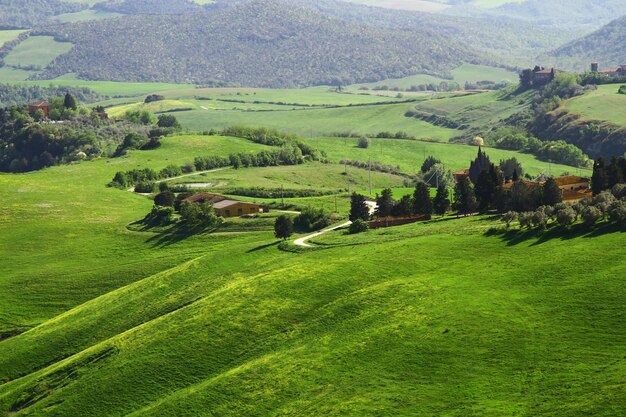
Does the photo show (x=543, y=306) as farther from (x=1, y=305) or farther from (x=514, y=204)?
(x=1, y=305)

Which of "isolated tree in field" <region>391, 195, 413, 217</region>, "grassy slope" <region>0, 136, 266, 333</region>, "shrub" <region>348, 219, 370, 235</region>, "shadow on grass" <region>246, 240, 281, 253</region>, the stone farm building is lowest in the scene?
"grassy slope" <region>0, 136, 266, 333</region>

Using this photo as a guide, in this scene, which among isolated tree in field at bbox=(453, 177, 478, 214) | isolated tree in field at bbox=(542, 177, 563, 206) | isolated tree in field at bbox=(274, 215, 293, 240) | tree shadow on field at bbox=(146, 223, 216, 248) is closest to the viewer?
isolated tree in field at bbox=(542, 177, 563, 206)

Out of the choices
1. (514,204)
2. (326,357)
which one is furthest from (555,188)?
(326,357)

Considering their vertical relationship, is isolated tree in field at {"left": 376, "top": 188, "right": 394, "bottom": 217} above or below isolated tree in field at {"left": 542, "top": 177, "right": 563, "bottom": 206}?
below

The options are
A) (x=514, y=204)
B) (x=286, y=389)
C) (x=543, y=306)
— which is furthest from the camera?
(x=514, y=204)

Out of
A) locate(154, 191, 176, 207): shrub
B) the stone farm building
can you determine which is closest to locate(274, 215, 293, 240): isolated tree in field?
the stone farm building

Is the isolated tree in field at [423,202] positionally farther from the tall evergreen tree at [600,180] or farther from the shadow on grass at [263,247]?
the tall evergreen tree at [600,180]

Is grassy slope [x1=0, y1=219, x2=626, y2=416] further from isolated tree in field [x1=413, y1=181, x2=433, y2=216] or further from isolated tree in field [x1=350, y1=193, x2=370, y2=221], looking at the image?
isolated tree in field [x1=350, y1=193, x2=370, y2=221]

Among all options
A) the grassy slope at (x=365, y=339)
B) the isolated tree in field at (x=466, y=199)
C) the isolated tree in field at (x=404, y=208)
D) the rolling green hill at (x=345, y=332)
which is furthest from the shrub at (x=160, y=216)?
the isolated tree in field at (x=466, y=199)

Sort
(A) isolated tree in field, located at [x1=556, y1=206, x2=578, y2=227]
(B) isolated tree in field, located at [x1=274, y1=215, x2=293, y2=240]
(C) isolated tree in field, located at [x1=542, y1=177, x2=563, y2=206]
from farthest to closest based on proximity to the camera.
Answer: (B) isolated tree in field, located at [x1=274, y1=215, x2=293, y2=240] < (C) isolated tree in field, located at [x1=542, y1=177, x2=563, y2=206] < (A) isolated tree in field, located at [x1=556, y1=206, x2=578, y2=227]
